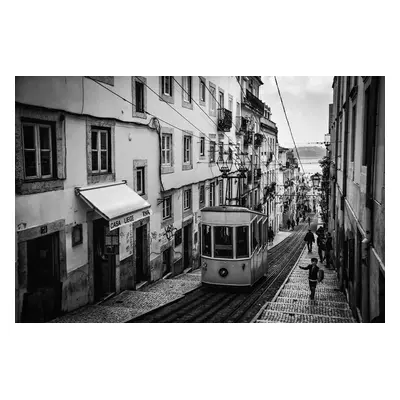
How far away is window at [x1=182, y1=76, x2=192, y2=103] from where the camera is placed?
6539mm

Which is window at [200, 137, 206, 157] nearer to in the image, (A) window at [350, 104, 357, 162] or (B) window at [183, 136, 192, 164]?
(B) window at [183, 136, 192, 164]

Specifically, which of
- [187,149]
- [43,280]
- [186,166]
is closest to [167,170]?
[186,166]

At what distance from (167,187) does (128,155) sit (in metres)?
0.80

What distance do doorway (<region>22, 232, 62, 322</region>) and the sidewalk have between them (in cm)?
249

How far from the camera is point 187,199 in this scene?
7.12 m

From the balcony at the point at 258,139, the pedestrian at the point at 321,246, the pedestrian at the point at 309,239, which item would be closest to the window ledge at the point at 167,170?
the balcony at the point at 258,139

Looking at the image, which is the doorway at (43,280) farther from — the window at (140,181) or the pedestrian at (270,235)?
the pedestrian at (270,235)

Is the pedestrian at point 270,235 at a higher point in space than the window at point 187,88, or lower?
lower

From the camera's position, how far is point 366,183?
6.07 meters

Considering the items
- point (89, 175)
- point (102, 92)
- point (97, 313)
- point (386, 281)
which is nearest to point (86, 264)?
point (97, 313)

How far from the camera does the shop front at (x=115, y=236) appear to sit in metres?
6.15

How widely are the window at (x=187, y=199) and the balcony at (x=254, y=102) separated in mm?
1505

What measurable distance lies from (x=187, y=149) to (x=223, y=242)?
4.63 ft
